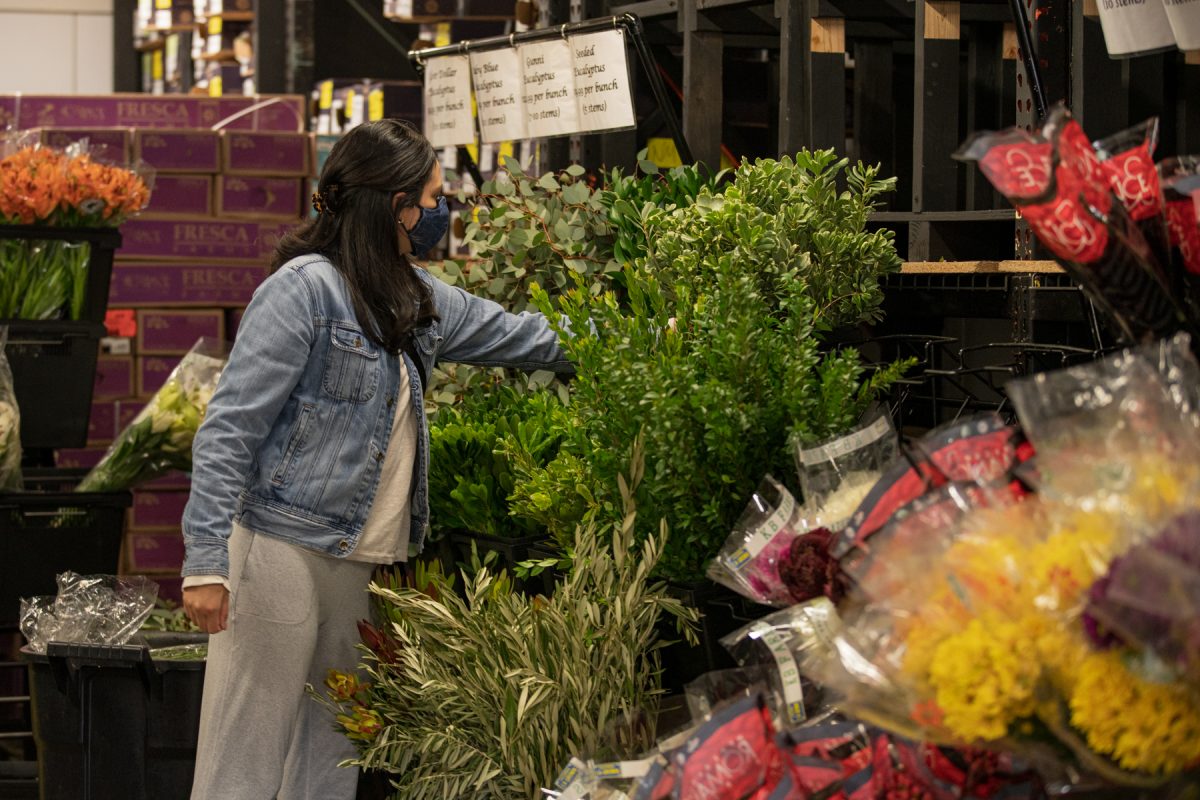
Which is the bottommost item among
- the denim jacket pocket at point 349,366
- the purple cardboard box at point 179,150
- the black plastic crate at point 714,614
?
the black plastic crate at point 714,614

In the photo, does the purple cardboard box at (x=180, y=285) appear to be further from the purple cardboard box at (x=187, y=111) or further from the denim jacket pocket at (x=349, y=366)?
the denim jacket pocket at (x=349, y=366)

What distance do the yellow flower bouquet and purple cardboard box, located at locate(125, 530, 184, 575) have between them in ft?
13.9

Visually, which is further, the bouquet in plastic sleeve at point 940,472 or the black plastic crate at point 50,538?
the black plastic crate at point 50,538

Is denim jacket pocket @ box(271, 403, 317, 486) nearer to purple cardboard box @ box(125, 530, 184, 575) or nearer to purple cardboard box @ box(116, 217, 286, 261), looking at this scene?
purple cardboard box @ box(125, 530, 184, 575)

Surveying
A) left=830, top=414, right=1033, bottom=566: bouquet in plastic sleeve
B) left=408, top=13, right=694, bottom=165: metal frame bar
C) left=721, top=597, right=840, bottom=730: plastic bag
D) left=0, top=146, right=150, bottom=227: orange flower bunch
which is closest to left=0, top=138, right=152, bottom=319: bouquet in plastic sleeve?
left=0, top=146, right=150, bottom=227: orange flower bunch

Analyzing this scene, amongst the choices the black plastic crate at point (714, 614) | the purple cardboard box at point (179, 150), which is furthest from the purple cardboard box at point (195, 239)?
the black plastic crate at point (714, 614)

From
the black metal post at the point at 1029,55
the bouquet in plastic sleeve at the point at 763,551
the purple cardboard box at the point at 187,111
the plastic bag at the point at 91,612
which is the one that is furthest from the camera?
the purple cardboard box at the point at 187,111

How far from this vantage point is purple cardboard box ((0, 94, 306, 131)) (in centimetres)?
571

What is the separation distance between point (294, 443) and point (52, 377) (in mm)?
1738

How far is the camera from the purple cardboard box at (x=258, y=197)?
5.30 metres

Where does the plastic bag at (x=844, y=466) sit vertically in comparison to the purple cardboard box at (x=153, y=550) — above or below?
above

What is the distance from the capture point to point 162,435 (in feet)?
11.8

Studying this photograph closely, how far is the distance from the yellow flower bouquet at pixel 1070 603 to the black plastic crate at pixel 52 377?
3121mm

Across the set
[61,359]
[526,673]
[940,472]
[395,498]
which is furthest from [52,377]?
[940,472]
